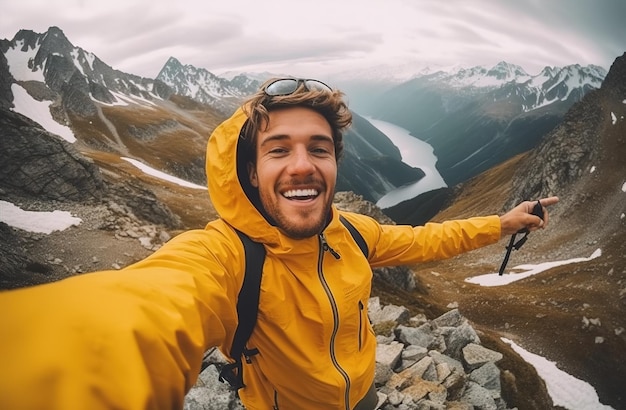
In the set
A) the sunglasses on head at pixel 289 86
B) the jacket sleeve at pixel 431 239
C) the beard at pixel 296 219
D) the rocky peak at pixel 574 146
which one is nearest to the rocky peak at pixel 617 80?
the rocky peak at pixel 574 146

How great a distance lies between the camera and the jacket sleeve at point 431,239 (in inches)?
207

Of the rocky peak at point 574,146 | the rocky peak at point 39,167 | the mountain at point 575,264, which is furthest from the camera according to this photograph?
the rocky peak at point 574,146

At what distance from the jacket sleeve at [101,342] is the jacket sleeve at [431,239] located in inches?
136

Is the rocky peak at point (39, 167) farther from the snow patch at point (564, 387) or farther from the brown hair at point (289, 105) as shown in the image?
the snow patch at point (564, 387)

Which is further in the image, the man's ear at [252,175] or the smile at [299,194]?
the man's ear at [252,175]

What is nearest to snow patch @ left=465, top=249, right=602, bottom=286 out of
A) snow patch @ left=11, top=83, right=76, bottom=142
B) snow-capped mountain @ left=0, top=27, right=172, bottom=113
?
snow patch @ left=11, top=83, right=76, bottom=142

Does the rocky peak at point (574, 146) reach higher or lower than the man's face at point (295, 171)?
lower

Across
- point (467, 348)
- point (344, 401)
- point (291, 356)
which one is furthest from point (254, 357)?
point (467, 348)

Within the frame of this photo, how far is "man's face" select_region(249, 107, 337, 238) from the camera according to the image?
3.73 meters

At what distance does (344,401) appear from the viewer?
12.9 feet

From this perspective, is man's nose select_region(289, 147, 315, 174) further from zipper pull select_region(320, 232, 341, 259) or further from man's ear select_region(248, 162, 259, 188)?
zipper pull select_region(320, 232, 341, 259)

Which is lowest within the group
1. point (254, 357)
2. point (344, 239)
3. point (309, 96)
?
point (254, 357)

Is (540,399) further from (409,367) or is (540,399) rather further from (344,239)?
(344,239)

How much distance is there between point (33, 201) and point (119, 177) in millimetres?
12809
